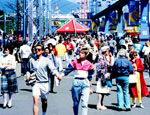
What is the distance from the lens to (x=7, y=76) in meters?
11.9

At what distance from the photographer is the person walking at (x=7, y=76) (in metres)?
11.8

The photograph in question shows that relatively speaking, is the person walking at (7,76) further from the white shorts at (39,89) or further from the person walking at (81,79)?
the person walking at (81,79)

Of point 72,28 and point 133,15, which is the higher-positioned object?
point 133,15

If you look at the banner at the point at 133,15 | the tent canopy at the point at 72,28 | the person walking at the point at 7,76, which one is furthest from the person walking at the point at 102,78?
the tent canopy at the point at 72,28

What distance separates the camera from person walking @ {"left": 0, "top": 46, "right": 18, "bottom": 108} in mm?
11789

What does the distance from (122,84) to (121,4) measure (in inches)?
1733

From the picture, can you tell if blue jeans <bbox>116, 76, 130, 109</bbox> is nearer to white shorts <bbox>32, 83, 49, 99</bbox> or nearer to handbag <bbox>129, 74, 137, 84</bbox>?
handbag <bbox>129, 74, 137, 84</bbox>

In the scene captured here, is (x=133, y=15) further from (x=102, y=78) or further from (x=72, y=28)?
(x=102, y=78)

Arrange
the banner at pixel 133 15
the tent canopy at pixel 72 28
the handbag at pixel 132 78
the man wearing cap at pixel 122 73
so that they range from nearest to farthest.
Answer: the man wearing cap at pixel 122 73 → the handbag at pixel 132 78 → the banner at pixel 133 15 → the tent canopy at pixel 72 28

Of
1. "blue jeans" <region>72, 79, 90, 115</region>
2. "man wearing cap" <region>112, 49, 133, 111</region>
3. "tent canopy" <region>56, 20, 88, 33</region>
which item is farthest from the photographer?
"tent canopy" <region>56, 20, 88, 33</region>

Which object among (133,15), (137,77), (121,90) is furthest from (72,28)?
(121,90)

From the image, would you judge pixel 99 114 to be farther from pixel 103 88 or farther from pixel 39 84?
pixel 39 84

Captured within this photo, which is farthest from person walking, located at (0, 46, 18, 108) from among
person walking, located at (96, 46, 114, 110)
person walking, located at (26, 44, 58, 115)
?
person walking, located at (26, 44, 58, 115)

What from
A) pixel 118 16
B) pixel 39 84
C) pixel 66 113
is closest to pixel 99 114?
pixel 66 113
